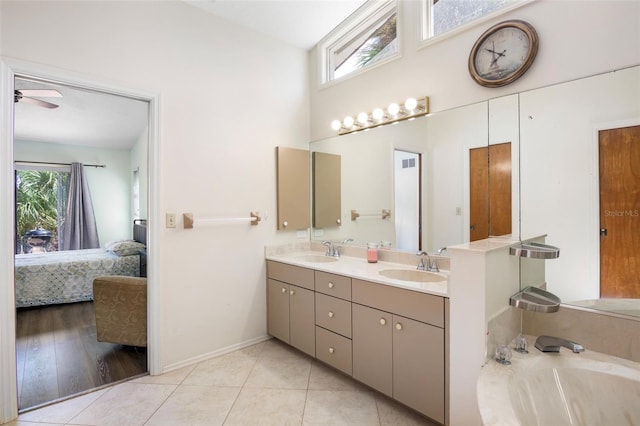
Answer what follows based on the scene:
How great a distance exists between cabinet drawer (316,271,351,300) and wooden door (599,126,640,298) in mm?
1287

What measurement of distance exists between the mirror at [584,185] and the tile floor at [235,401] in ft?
3.73

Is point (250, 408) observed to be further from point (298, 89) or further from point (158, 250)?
point (298, 89)

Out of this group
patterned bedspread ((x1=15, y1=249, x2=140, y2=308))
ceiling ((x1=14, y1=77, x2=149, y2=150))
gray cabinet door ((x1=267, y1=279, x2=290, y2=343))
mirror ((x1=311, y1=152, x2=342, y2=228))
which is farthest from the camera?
patterned bedspread ((x1=15, y1=249, x2=140, y2=308))

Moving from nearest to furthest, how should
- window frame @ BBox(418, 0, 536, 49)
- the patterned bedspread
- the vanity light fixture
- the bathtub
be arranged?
1. the bathtub
2. window frame @ BBox(418, 0, 536, 49)
3. the vanity light fixture
4. the patterned bedspread

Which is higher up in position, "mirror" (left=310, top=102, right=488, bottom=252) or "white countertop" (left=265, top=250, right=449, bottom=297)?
"mirror" (left=310, top=102, right=488, bottom=252)

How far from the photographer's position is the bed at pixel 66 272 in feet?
11.4

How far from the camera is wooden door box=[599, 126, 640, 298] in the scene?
1.29m

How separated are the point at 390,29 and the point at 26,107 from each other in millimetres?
3911

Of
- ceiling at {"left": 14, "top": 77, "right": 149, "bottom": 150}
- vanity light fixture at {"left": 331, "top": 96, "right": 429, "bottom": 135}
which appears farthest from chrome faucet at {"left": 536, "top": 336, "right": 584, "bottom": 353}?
ceiling at {"left": 14, "top": 77, "right": 149, "bottom": 150}

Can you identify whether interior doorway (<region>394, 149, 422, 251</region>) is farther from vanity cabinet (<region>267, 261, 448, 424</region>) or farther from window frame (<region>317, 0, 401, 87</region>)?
window frame (<region>317, 0, 401, 87</region>)

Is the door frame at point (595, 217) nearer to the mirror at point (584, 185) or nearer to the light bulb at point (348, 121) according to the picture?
the mirror at point (584, 185)

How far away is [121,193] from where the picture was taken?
5531mm

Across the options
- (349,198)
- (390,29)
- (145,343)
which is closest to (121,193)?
(145,343)

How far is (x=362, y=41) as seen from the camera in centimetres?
260
